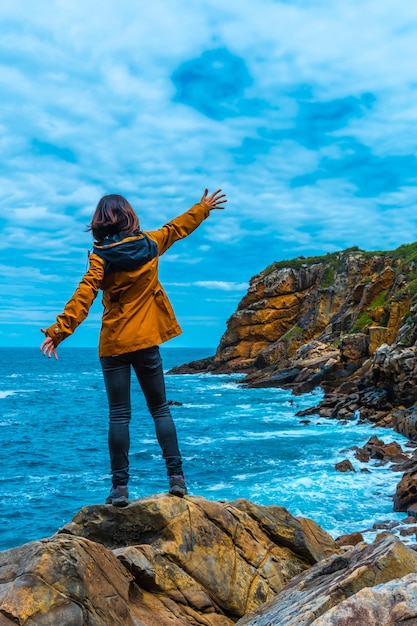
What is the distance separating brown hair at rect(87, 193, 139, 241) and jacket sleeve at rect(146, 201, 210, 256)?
1.45 ft

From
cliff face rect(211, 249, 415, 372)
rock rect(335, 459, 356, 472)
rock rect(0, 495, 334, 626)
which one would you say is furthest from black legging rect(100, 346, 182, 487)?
cliff face rect(211, 249, 415, 372)

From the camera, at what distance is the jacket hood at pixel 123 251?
5480mm

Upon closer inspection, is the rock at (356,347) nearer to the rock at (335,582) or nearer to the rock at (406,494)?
the rock at (406,494)

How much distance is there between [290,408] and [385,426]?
13694 mm

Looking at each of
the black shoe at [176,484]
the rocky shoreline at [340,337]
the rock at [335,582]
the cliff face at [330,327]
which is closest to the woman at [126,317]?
the black shoe at [176,484]

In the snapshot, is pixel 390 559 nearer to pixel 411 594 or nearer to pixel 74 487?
pixel 411 594

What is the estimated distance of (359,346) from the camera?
155 ft

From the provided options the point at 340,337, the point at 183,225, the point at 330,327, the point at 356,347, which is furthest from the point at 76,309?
the point at 330,327

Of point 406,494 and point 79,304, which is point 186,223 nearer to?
point 79,304

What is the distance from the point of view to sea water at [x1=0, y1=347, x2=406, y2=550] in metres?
18.9

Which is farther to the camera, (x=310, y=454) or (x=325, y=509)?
(x=310, y=454)

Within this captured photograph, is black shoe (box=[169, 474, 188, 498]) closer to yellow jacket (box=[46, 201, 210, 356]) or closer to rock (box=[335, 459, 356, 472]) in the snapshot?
yellow jacket (box=[46, 201, 210, 356])

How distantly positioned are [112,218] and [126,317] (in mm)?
1001

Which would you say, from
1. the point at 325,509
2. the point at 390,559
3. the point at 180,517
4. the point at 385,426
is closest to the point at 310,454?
the point at 385,426
